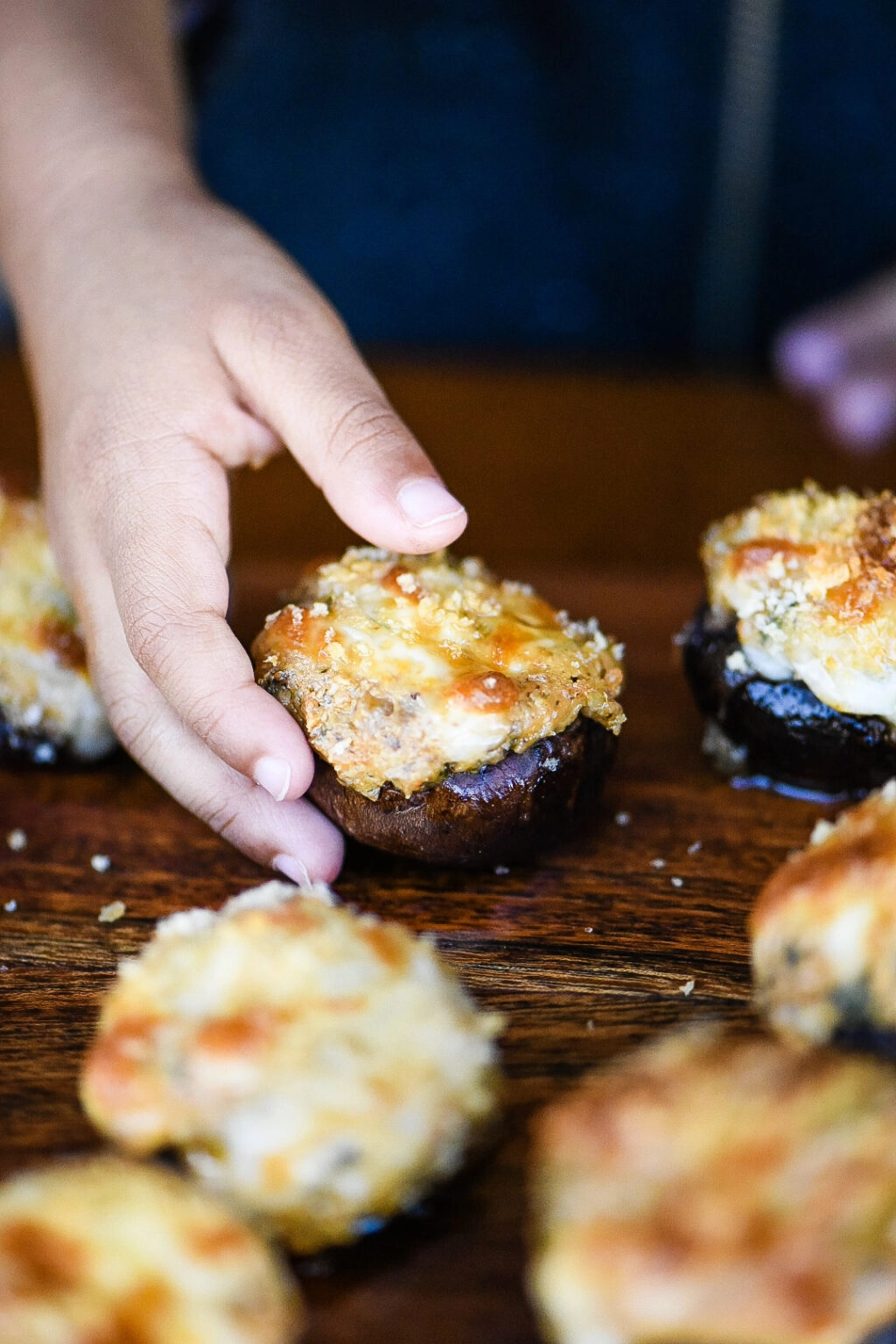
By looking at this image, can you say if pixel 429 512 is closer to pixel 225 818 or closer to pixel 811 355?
pixel 225 818

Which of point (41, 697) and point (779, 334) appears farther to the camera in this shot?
point (779, 334)

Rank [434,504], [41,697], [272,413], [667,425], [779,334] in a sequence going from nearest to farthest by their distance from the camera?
1. [434,504]
2. [272,413]
3. [41,697]
4. [667,425]
5. [779,334]

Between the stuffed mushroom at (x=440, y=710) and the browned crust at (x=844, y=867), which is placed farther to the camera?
the stuffed mushroom at (x=440, y=710)

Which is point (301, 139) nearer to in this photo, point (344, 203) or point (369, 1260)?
point (344, 203)

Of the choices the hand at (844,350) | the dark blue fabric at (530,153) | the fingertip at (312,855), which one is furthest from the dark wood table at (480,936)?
the dark blue fabric at (530,153)

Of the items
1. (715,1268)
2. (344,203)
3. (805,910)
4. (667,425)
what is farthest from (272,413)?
(344,203)

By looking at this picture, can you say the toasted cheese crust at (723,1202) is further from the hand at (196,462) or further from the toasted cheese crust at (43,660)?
the toasted cheese crust at (43,660)

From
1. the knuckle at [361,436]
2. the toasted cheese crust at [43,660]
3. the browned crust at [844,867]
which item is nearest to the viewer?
the browned crust at [844,867]
